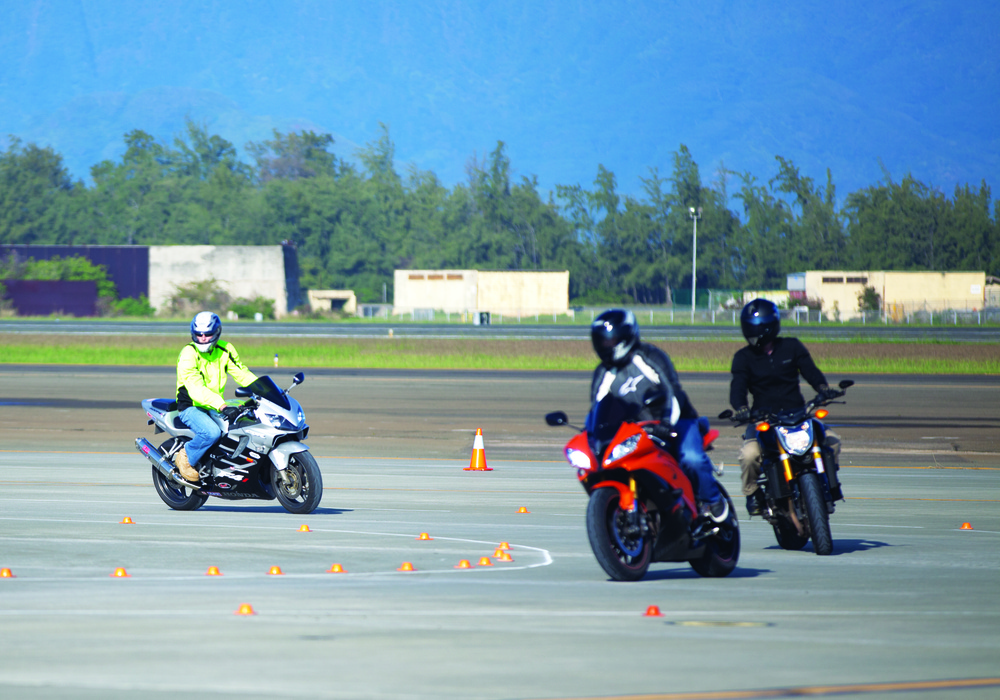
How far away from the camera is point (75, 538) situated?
987 cm

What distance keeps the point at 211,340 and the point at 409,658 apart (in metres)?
7.34

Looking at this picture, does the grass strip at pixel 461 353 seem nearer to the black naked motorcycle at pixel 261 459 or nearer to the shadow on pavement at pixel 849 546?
the black naked motorcycle at pixel 261 459

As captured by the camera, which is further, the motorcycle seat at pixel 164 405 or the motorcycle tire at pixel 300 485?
the motorcycle seat at pixel 164 405

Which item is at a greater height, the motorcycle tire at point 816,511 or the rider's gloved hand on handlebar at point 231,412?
the rider's gloved hand on handlebar at point 231,412

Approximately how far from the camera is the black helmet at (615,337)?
8.12m

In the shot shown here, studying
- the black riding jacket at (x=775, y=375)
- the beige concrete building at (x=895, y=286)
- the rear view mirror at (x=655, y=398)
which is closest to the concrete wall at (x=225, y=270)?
the beige concrete building at (x=895, y=286)

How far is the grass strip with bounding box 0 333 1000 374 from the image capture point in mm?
46906

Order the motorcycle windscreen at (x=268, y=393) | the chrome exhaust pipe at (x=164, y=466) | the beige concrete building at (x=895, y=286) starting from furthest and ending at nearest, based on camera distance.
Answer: the beige concrete building at (x=895, y=286) → the chrome exhaust pipe at (x=164, y=466) → the motorcycle windscreen at (x=268, y=393)

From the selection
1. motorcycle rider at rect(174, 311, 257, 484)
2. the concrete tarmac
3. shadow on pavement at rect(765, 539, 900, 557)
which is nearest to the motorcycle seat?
motorcycle rider at rect(174, 311, 257, 484)

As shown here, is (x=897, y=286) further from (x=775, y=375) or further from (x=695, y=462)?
(x=695, y=462)

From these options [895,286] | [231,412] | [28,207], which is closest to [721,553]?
[231,412]

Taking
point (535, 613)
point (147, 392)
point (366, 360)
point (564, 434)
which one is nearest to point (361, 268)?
point (366, 360)

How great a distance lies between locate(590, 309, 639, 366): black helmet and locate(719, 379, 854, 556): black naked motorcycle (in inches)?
66.8

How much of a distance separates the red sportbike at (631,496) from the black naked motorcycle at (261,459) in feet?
14.3
